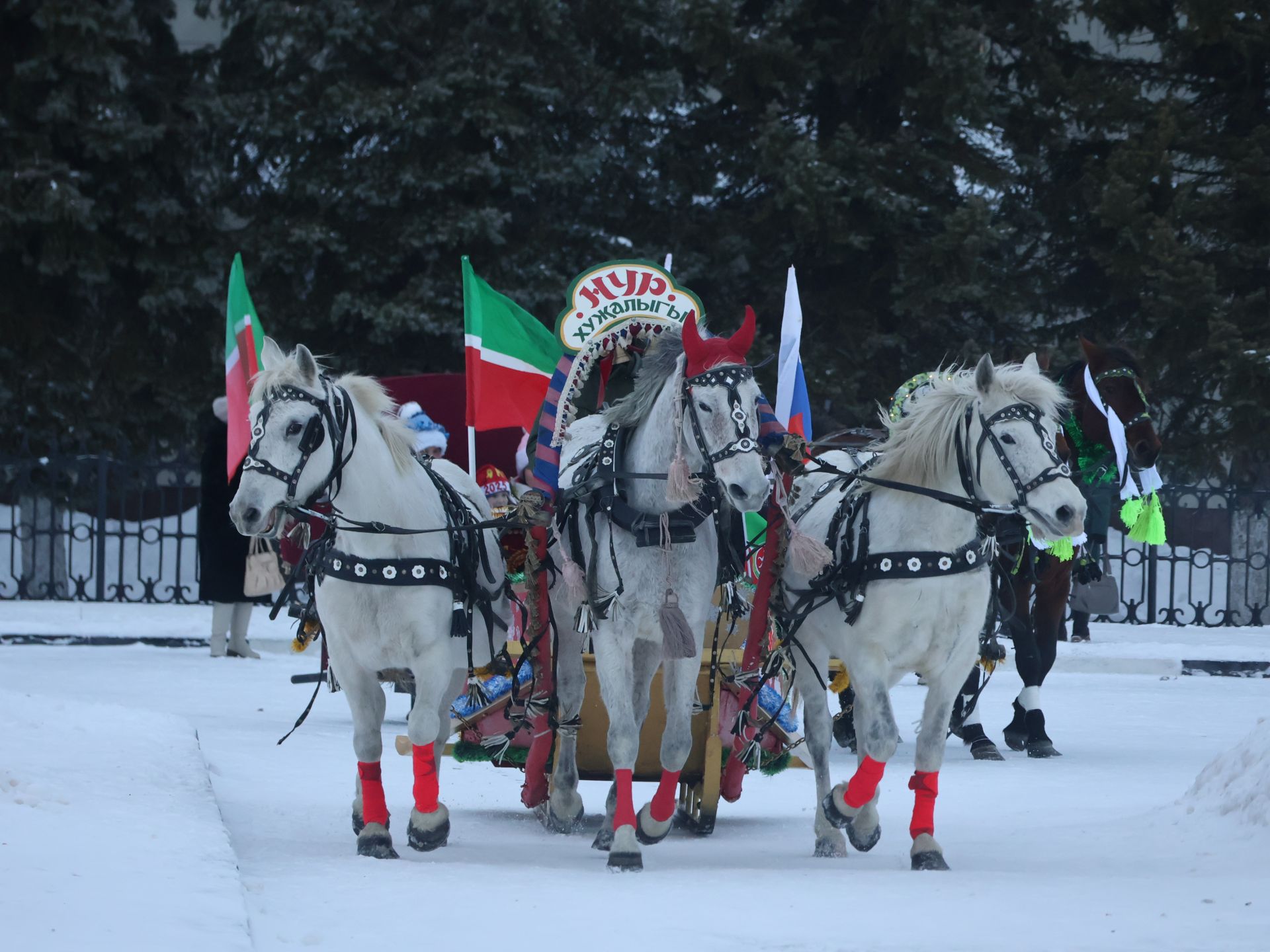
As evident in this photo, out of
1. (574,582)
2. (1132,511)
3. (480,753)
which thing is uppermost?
(1132,511)

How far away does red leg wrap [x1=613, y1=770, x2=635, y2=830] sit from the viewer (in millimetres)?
7164

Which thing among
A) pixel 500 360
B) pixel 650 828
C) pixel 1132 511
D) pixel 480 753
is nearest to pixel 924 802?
pixel 650 828

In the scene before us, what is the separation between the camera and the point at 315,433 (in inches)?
283

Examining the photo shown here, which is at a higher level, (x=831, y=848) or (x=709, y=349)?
(x=709, y=349)

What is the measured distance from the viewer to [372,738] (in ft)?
24.7

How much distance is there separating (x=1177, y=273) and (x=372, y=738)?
57.9ft

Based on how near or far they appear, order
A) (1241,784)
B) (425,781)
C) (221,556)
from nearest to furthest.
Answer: (425,781), (1241,784), (221,556)

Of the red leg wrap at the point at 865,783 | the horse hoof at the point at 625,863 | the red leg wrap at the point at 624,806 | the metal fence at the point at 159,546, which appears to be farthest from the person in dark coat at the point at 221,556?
the red leg wrap at the point at 865,783

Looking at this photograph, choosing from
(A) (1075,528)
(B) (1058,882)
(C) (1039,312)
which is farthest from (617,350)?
(C) (1039,312)

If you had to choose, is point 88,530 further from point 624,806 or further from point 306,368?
point 624,806

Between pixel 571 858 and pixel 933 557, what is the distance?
193 centimetres

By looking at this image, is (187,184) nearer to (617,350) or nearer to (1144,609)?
(1144,609)

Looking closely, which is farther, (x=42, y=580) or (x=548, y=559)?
(x=42, y=580)

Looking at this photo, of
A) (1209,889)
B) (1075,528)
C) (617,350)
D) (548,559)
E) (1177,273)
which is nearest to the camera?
(1209,889)
